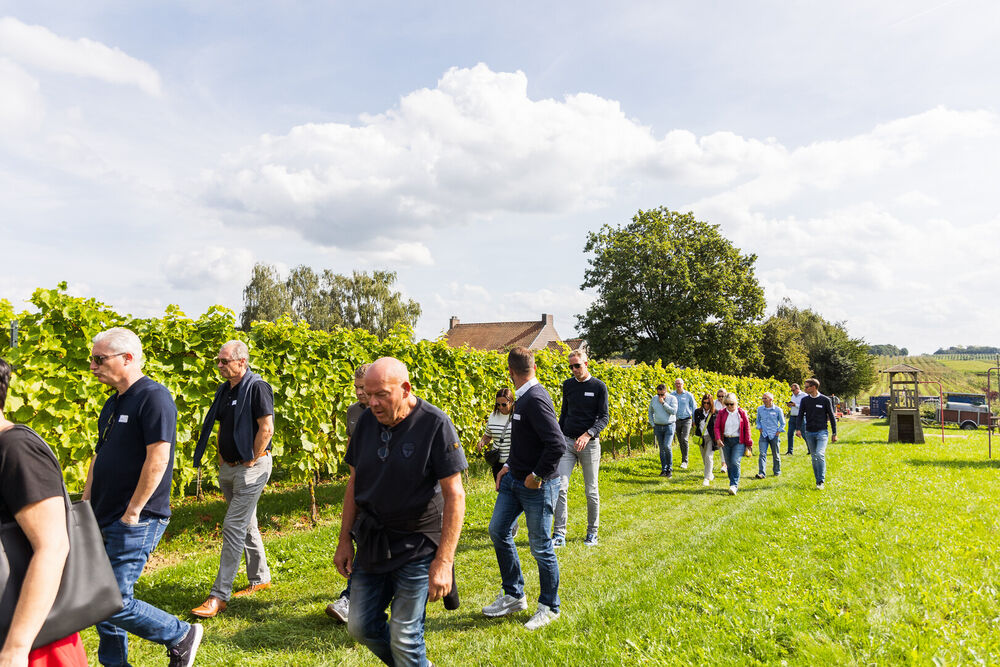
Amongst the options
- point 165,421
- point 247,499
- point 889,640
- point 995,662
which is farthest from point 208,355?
point 995,662

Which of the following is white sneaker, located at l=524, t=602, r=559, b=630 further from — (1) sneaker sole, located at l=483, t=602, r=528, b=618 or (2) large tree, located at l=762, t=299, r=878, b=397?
(2) large tree, located at l=762, t=299, r=878, b=397

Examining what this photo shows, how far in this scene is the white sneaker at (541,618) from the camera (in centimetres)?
453

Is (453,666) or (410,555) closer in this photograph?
(410,555)

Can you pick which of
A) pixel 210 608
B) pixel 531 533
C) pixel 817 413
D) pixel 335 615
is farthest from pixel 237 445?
pixel 817 413

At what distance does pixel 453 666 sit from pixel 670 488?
8.09m

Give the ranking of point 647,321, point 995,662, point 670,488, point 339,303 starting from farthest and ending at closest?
point 339,303, point 647,321, point 670,488, point 995,662

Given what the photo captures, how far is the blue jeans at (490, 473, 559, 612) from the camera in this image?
4.67m

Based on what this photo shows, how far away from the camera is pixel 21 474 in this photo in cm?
192

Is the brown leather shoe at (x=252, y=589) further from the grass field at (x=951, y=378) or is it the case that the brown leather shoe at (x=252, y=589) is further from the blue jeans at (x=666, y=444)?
the grass field at (x=951, y=378)

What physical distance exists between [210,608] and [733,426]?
8.96 m

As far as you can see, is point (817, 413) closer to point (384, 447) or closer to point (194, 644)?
point (384, 447)

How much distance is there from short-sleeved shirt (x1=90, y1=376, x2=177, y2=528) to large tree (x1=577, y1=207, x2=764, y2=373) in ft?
123

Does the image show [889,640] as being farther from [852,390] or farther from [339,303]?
[852,390]

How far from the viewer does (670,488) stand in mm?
11281
